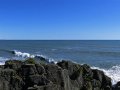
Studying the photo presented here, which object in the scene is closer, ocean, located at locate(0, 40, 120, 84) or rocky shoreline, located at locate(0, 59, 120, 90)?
rocky shoreline, located at locate(0, 59, 120, 90)

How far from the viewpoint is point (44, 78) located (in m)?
15.3

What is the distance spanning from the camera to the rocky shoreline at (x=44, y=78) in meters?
15.2

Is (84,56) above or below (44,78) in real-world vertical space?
below

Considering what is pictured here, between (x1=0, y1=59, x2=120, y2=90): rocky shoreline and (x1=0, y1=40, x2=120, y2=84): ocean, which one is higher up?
(x1=0, y1=59, x2=120, y2=90): rocky shoreline

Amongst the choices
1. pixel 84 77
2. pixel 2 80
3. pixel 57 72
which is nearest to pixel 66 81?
pixel 57 72

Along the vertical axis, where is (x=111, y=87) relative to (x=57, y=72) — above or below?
below

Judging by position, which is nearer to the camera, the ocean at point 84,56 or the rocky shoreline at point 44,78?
the rocky shoreline at point 44,78

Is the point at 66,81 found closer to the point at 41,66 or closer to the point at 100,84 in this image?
the point at 41,66

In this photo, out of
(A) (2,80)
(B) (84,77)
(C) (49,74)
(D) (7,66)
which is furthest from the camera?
(B) (84,77)

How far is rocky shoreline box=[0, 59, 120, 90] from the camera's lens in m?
15.2

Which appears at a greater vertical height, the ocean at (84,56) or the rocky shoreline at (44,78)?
the rocky shoreline at (44,78)

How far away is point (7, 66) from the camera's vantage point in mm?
17156

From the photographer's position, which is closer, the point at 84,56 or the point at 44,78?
the point at 44,78

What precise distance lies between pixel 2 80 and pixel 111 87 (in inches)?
297
